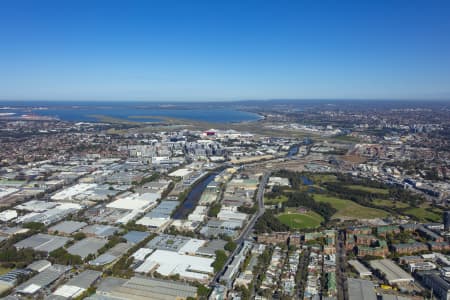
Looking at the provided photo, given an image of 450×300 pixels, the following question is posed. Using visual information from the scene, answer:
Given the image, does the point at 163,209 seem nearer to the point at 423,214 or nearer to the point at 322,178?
the point at 322,178

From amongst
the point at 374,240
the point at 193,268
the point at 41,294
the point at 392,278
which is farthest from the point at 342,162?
the point at 41,294

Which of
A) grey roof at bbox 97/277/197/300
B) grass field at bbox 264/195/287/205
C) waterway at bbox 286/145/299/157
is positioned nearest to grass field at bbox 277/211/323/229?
grass field at bbox 264/195/287/205

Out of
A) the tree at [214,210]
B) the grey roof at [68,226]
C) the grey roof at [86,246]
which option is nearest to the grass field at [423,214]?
the tree at [214,210]

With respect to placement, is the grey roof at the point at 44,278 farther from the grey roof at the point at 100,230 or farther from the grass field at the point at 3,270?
the grey roof at the point at 100,230

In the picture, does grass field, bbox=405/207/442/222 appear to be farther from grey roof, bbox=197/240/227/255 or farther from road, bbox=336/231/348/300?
grey roof, bbox=197/240/227/255

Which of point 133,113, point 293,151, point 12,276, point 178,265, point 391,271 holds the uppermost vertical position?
point 133,113

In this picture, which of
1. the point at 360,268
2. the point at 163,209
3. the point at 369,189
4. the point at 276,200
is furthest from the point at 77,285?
the point at 369,189
